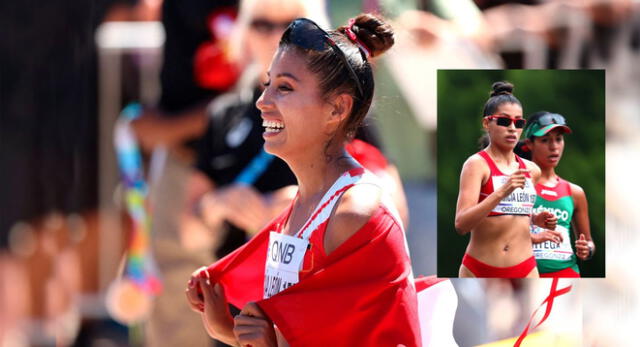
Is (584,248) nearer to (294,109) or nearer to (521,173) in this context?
(521,173)

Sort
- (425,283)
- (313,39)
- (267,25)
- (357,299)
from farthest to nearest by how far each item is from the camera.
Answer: (267,25), (425,283), (313,39), (357,299)

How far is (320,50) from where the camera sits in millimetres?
2104

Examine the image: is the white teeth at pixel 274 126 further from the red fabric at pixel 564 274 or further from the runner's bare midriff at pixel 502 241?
the red fabric at pixel 564 274

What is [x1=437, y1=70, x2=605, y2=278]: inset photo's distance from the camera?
2.32m

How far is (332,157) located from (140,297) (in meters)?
2.07

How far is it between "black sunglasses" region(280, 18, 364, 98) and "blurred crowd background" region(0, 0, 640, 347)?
1077mm

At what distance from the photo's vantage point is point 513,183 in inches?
90.5

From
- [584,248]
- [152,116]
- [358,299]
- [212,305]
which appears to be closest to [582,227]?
[584,248]

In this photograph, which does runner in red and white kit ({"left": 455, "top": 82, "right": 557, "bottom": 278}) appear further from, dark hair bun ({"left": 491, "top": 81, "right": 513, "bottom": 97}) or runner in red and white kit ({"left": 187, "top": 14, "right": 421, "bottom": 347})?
runner in red and white kit ({"left": 187, "top": 14, "right": 421, "bottom": 347})

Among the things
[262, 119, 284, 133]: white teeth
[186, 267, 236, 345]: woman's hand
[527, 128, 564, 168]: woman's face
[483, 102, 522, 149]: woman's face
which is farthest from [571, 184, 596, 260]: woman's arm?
[186, 267, 236, 345]: woman's hand

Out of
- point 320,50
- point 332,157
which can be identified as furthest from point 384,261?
point 320,50

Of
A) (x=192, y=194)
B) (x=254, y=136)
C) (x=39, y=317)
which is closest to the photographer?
(x=254, y=136)

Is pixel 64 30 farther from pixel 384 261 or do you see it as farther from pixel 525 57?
pixel 384 261

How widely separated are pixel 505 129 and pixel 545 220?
0.24 metres
